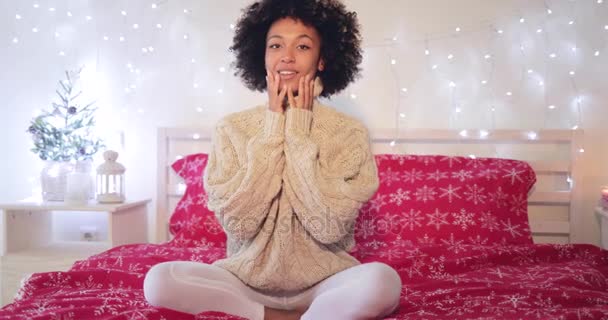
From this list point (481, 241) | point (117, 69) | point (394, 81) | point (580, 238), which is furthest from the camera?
point (117, 69)

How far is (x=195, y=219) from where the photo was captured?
1991 mm

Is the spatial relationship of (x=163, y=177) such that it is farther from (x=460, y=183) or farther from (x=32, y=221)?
(x=460, y=183)

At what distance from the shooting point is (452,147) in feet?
7.77

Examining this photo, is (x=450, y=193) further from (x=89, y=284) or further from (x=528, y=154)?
(x=89, y=284)

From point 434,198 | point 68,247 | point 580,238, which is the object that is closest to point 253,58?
point 434,198

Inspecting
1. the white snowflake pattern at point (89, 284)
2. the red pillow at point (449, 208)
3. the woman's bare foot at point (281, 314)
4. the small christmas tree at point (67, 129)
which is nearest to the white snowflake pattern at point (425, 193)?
the red pillow at point (449, 208)

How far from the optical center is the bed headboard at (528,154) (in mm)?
2230

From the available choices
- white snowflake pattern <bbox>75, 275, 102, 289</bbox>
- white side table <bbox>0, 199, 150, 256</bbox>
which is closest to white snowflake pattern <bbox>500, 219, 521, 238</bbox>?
white snowflake pattern <bbox>75, 275, 102, 289</bbox>

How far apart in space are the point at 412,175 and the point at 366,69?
681 mm

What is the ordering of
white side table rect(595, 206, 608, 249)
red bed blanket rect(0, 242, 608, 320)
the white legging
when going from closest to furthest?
the white legging, red bed blanket rect(0, 242, 608, 320), white side table rect(595, 206, 608, 249)

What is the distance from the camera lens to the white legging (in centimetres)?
98

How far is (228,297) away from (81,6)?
7.12 ft

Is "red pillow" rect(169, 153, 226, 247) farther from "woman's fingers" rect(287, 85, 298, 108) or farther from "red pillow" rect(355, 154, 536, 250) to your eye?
"woman's fingers" rect(287, 85, 298, 108)

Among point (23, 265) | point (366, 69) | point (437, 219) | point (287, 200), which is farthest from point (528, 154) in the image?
point (23, 265)
